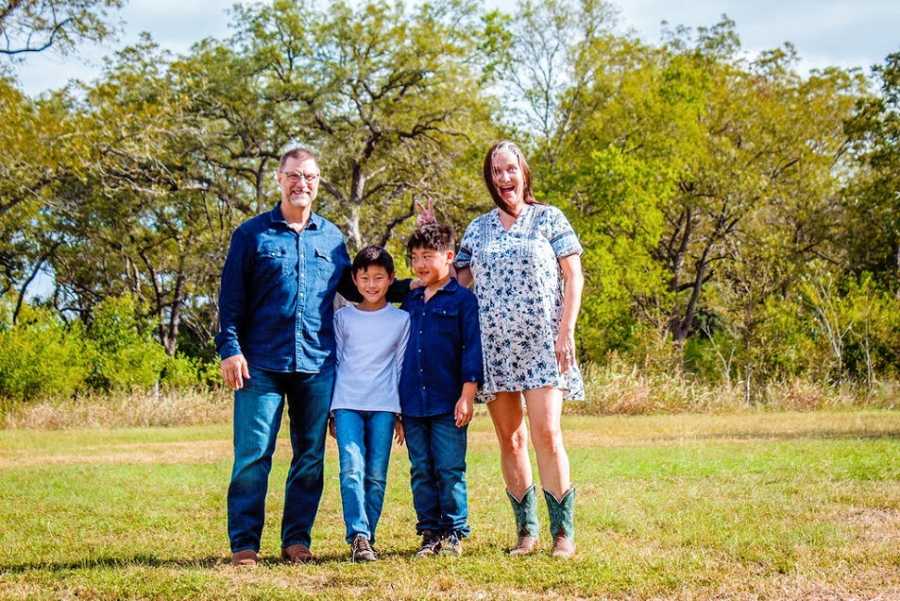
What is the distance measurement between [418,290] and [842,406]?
49.5ft

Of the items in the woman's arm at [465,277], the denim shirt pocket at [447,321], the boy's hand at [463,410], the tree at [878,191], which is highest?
the tree at [878,191]

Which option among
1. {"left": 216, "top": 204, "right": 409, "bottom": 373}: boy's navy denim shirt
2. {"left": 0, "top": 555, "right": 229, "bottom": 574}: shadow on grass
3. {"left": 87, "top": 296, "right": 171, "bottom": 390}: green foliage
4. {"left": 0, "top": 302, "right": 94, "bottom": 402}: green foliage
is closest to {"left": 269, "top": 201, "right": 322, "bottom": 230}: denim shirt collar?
{"left": 216, "top": 204, "right": 409, "bottom": 373}: boy's navy denim shirt

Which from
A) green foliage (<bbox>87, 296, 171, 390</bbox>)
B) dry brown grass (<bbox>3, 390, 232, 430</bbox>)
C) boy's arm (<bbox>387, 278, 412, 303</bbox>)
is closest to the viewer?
boy's arm (<bbox>387, 278, 412, 303</bbox>)

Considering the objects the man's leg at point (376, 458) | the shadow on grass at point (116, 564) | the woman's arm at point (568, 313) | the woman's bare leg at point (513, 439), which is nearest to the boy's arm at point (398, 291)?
the man's leg at point (376, 458)

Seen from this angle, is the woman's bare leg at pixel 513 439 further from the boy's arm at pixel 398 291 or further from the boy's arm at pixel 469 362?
the boy's arm at pixel 398 291

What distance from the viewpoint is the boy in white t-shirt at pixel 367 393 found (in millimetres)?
5496

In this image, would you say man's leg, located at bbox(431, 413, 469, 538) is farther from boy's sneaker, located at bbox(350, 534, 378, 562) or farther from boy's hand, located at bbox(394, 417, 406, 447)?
boy's sneaker, located at bbox(350, 534, 378, 562)

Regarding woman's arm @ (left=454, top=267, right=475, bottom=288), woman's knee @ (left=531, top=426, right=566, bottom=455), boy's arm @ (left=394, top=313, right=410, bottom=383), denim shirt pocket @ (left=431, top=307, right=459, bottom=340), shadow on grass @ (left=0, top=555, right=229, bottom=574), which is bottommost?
shadow on grass @ (left=0, top=555, right=229, bottom=574)

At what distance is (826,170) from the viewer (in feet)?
111

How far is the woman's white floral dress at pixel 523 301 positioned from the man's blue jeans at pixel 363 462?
0.60 metres

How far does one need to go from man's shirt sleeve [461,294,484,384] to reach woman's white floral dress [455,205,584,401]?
40 mm

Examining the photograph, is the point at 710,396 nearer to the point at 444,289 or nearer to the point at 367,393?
the point at 444,289

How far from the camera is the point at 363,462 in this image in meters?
5.59

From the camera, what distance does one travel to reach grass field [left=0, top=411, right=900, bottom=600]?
4.82m
